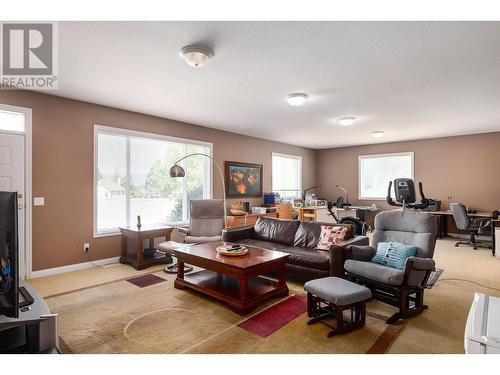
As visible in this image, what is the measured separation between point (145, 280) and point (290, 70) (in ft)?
10.6

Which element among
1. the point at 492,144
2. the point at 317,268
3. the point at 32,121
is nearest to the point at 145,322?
the point at 317,268

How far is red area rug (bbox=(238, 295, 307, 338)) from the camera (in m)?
2.48

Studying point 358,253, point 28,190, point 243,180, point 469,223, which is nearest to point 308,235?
point 358,253

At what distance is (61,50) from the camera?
267cm

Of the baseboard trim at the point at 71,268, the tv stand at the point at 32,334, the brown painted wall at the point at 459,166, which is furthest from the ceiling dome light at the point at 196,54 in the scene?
the brown painted wall at the point at 459,166

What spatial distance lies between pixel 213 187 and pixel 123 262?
2354mm

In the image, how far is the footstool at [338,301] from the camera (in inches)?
91.7

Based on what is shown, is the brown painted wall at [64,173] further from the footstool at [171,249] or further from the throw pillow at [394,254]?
the throw pillow at [394,254]

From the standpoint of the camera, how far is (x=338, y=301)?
2285 mm

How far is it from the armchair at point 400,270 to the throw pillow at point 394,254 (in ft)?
0.24

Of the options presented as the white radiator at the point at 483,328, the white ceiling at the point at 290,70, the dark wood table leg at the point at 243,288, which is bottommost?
the dark wood table leg at the point at 243,288

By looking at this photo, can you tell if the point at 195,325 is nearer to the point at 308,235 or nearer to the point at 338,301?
the point at 338,301

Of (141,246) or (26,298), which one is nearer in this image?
(26,298)

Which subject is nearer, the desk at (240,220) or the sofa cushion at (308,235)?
the sofa cushion at (308,235)
